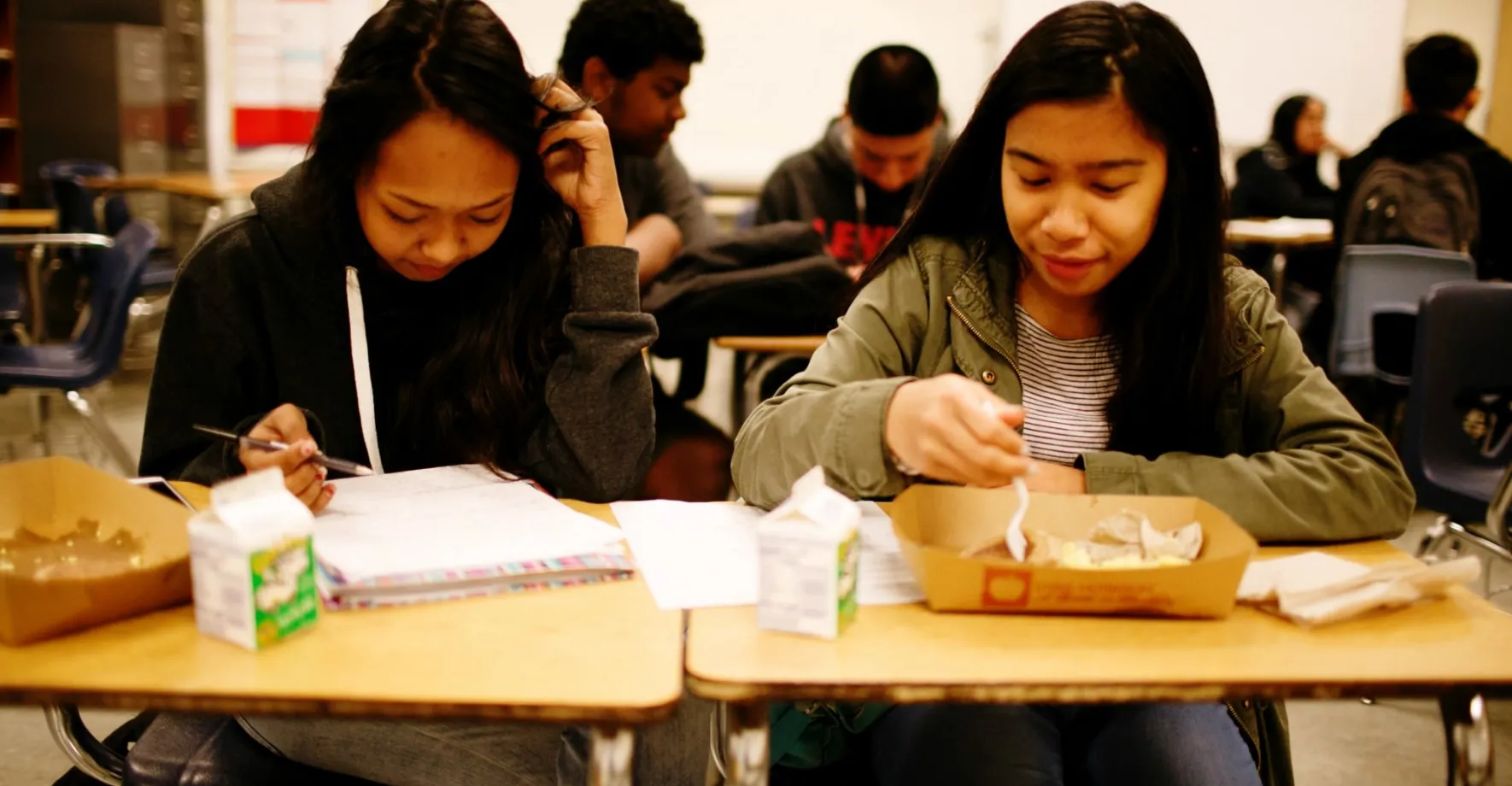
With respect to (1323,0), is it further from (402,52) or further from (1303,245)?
(402,52)

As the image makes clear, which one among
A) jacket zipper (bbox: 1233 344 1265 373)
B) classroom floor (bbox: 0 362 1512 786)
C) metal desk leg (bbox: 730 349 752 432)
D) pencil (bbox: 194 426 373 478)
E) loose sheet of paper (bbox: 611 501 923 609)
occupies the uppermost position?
jacket zipper (bbox: 1233 344 1265 373)

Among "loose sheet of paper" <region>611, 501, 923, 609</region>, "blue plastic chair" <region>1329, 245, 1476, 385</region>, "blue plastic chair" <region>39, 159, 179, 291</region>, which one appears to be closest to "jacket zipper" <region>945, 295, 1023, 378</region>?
"loose sheet of paper" <region>611, 501, 923, 609</region>

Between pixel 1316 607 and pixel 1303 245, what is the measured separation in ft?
15.3

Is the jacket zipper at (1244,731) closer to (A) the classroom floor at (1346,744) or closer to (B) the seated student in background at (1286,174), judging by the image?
(A) the classroom floor at (1346,744)

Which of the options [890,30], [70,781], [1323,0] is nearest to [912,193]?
[70,781]

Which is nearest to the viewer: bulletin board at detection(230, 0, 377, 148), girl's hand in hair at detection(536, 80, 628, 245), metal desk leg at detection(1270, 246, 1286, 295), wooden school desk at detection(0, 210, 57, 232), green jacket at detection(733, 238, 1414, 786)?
green jacket at detection(733, 238, 1414, 786)

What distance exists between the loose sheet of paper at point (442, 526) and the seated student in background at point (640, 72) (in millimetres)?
1514

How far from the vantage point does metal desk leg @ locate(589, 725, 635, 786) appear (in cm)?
84

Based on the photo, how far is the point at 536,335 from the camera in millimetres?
1481

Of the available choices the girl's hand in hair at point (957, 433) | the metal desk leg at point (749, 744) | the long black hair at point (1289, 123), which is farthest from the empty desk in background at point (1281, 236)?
the metal desk leg at point (749, 744)

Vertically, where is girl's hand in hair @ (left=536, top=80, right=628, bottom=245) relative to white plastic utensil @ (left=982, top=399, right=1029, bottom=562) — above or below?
above

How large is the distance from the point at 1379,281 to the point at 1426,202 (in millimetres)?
597

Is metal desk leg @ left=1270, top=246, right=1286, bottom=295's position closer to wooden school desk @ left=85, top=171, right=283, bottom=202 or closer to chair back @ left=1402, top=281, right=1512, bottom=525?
chair back @ left=1402, top=281, right=1512, bottom=525

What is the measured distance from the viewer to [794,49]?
20.8 ft
